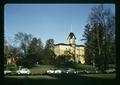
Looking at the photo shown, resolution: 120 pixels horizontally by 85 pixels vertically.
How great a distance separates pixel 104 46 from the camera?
3008 millimetres

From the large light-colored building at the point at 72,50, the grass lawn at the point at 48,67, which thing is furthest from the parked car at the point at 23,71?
the large light-colored building at the point at 72,50

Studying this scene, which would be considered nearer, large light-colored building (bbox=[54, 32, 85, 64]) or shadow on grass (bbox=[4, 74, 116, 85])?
shadow on grass (bbox=[4, 74, 116, 85])

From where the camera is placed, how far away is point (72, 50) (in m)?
2.99

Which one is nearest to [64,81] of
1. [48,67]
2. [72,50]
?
[48,67]

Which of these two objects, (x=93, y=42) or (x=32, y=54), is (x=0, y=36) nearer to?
(x=32, y=54)

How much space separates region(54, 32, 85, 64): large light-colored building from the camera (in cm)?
285

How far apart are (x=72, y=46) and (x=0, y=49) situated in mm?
982

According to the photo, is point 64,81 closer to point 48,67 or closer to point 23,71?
point 48,67

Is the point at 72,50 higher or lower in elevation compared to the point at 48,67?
higher

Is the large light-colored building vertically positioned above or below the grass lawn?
above

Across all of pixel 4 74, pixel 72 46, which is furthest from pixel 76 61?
pixel 4 74

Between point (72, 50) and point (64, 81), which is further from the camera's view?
point (72, 50)

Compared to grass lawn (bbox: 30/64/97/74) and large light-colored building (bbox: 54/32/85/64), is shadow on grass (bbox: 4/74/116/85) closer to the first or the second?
grass lawn (bbox: 30/64/97/74)

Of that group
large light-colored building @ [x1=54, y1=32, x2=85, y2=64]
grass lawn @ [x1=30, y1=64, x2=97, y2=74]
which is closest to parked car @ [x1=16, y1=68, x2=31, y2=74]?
grass lawn @ [x1=30, y1=64, x2=97, y2=74]
